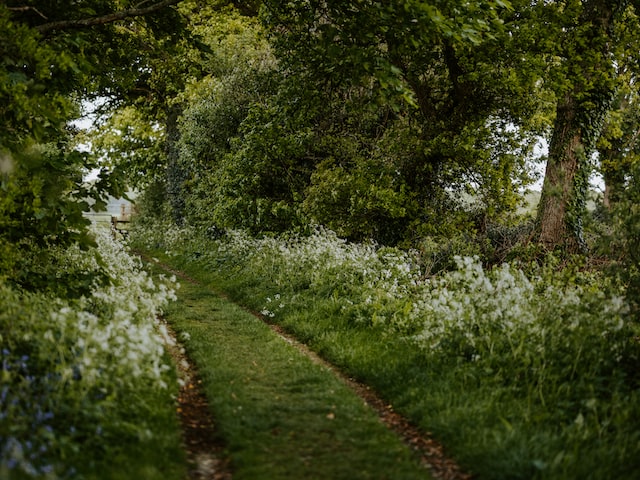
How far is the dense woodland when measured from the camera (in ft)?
27.0

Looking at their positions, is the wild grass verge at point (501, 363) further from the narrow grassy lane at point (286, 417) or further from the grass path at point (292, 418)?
the narrow grassy lane at point (286, 417)

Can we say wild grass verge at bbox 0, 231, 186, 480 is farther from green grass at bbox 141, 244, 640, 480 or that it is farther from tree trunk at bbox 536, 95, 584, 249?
tree trunk at bbox 536, 95, 584, 249

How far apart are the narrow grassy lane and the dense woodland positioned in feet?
7.58

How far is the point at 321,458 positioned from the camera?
564 cm

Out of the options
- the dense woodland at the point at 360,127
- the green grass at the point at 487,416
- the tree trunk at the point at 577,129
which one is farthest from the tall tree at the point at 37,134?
the tree trunk at the point at 577,129

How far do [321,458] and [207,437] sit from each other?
1.40m

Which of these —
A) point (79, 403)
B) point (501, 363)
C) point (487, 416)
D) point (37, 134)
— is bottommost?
point (79, 403)

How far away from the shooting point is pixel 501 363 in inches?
292

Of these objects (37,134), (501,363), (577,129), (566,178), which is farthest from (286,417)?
(577,129)

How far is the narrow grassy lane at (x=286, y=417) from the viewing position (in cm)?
548

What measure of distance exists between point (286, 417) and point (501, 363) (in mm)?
2950

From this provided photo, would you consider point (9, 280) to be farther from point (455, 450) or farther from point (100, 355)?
point (455, 450)

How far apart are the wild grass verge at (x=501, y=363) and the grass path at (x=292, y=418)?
0.45 meters

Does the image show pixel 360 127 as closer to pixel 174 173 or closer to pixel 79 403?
pixel 174 173
